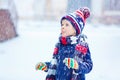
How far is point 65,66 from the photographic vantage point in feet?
8.94

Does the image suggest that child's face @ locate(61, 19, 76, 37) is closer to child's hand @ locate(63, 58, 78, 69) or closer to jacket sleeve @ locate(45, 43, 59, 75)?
jacket sleeve @ locate(45, 43, 59, 75)

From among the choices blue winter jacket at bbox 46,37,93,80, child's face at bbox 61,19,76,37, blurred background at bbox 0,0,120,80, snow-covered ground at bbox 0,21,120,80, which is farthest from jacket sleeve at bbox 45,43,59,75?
snow-covered ground at bbox 0,21,120,80

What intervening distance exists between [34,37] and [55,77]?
4.31 metres

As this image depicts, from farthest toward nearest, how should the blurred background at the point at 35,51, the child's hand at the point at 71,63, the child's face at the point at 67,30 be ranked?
the blurred background at the point at 35,51 → the child's face at the point at 67,30 → the child's hand at the point at 71,63

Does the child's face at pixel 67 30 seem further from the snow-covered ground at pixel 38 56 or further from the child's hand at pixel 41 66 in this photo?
the snow-covered ground at pixel 38 56

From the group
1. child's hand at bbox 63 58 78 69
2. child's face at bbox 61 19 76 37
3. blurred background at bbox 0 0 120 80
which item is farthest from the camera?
blurred background at bbox 0 0 120 80

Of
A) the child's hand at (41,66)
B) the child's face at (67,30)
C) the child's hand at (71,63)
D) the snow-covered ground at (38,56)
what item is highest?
the snow-covered ground at (38,56)

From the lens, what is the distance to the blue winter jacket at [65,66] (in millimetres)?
2650

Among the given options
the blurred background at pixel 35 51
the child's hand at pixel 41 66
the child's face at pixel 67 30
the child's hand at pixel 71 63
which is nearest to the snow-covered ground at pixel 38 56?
the blurred background at pixel 35 51

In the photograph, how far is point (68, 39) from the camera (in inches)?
105

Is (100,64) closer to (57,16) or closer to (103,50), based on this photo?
(103,50)

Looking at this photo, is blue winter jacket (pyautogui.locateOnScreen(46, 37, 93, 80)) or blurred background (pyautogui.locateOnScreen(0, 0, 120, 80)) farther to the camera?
blurred background (pyautogui.locateOnScreen(0, 0, 120, 80))

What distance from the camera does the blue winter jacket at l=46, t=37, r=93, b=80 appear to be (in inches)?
104

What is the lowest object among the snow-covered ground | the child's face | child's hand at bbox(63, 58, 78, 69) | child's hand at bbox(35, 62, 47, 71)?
child's hand at bbox(63, 58, 78, 69)
